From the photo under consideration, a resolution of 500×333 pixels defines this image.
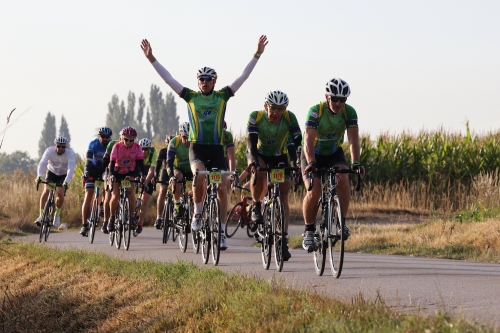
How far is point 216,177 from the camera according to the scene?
12852 mm

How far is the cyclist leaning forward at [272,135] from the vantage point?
42.7ft

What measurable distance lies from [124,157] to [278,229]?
21.3ft

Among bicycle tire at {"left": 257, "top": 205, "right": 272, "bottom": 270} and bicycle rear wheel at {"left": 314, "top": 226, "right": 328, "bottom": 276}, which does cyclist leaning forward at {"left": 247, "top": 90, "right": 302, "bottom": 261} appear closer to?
bicycle tire at {"left": 257, "top": 205, "right": 272, "bottom": 270}

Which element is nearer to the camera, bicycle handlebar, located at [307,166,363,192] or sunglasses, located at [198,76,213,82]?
bicycle handlebar, located at [307,166,363,192]

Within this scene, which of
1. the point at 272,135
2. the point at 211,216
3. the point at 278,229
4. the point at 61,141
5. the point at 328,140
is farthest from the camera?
the point at 61,141

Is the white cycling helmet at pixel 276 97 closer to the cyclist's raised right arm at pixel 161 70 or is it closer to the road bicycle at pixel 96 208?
the cyclist's raised right arm at pixel 161 70

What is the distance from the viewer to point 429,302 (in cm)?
870

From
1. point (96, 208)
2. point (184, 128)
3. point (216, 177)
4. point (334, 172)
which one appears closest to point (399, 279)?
point (334, 172)

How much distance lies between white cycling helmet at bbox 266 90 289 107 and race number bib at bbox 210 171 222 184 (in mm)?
1165

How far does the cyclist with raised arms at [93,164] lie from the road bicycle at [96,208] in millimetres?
125

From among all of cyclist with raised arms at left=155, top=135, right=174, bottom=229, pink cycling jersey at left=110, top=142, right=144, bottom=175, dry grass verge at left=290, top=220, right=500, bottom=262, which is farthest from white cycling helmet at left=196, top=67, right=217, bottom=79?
cyclist with raised arms at left=155, top=135, right=174, bottom=229

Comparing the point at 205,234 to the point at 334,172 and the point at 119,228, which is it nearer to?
the point at 334,172

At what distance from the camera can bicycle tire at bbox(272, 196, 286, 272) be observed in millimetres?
11633

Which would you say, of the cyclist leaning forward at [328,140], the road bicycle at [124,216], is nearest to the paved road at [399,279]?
the road bicycle at [124,216]
